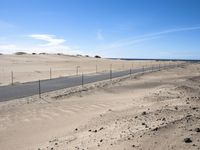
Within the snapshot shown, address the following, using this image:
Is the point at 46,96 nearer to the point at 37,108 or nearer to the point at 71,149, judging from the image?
the point at 37,108

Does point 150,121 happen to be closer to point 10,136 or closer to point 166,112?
point 166,112

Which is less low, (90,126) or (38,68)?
(38,68)

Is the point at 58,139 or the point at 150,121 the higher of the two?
the point at 150,121

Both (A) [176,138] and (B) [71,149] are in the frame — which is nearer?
(A) [176,138]

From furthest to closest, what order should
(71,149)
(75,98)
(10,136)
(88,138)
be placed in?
1. (75,98)
2. (10,136)
3. (88,138)
4. (71,149)

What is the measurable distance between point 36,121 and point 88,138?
481 centimetres

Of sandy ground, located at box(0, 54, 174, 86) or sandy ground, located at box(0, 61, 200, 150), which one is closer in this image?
sandy ground, located at box(0, 61, 200, 150)

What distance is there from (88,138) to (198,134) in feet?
10.3

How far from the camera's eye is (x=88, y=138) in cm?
881

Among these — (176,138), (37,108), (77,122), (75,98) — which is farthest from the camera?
(75,98)

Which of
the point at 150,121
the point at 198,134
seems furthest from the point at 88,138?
the point at 198,134

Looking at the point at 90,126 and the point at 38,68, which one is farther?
the point at 38,68

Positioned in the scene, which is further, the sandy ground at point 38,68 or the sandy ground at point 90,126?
the sandy ground at point 38,68

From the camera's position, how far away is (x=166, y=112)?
11086 mm
